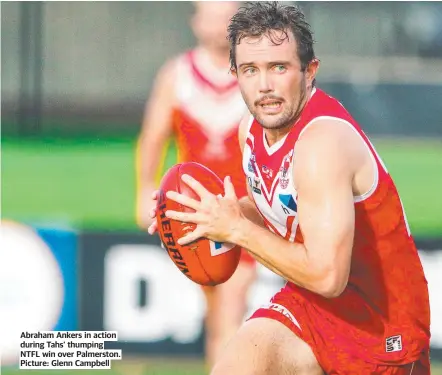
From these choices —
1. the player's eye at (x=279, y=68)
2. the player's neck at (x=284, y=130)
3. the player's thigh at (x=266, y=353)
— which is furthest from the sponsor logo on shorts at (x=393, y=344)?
the player's eye at (x=279, y=68)

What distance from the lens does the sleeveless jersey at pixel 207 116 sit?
549cm

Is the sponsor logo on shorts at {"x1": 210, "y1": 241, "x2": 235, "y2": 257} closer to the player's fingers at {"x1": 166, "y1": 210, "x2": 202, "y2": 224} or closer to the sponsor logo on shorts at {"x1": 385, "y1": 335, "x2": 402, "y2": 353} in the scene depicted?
the player's fingers at {"x1": 166, "y1": 210, "x2": 202, "y2": 224}

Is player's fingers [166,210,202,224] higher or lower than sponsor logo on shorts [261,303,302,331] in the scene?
higher

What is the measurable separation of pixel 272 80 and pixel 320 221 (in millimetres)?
531

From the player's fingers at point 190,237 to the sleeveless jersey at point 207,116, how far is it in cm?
196

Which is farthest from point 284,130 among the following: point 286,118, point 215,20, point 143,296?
point 143,296

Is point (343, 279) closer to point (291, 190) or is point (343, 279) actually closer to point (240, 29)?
point (291, 190)

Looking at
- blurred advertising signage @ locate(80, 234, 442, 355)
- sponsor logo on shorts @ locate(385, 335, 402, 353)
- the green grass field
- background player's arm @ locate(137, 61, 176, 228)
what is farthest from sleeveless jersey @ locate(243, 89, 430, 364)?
the green grass field

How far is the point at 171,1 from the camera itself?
1029 centimetres

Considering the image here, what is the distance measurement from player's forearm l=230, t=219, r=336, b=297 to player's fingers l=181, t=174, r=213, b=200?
0.15 meters

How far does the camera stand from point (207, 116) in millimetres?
5648

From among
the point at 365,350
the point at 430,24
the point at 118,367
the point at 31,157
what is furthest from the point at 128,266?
the point at 430,24

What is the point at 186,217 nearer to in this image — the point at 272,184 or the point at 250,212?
the point at 272,184

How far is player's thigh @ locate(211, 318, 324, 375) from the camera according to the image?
3322 millimetres
